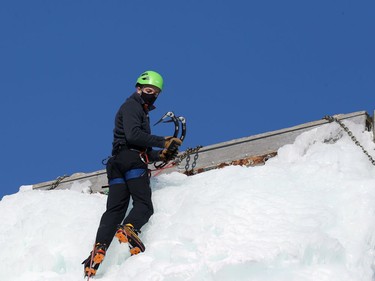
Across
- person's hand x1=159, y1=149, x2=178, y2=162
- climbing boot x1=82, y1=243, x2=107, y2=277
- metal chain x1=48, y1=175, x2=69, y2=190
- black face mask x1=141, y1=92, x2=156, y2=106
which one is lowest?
climbing boot x1=82, y1=243, x2=107, y2=277

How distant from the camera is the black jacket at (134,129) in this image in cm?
802

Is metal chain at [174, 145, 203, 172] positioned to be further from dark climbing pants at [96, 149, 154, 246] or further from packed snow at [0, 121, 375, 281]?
dark climbing pants at [96, 149, 154, 246]

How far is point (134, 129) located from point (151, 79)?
2.00 ft

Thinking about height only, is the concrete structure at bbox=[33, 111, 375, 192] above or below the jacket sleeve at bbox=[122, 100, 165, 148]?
above

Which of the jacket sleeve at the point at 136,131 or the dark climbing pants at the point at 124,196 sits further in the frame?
the jacket sleeve at the point at 136,131

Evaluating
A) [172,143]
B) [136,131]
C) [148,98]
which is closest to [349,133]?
[172,143]

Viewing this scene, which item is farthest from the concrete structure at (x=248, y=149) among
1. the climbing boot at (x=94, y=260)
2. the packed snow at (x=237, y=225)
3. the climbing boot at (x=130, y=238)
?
the climbing boot at (x=94, y=260)

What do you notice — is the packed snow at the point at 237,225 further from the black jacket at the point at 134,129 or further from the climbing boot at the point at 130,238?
the black jacket at the point at 134,129

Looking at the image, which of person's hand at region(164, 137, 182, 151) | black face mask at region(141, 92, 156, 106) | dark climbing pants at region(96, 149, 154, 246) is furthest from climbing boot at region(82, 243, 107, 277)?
black face mask at region(141, 92, 156, 106)

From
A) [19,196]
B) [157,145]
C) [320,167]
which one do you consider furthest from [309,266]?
[19,196]

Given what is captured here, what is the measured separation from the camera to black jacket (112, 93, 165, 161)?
8.02m

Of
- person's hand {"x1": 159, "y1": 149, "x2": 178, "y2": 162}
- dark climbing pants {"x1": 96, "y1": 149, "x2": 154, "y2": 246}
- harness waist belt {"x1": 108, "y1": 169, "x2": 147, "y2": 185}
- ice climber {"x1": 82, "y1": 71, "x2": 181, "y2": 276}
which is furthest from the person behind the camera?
person's hand {"x1": 159, "y1": 149, "x2": 178, "y2": 162}

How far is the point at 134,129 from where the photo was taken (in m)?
8.04

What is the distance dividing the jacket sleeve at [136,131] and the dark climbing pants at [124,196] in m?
0.16
